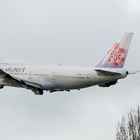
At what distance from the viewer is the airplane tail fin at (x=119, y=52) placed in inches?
7628

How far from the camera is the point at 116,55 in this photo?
194m

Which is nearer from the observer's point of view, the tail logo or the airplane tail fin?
the airplane tail fin

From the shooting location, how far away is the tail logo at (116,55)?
194 m

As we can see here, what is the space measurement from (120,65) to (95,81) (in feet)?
17.9

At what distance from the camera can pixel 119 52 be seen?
194 meters

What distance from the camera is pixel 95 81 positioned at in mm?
196375

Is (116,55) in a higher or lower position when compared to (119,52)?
lower

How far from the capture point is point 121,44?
636ft

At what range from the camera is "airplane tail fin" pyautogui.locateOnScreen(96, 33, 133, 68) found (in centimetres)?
19375

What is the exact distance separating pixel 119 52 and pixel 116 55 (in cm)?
73

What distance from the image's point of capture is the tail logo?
19388 cm

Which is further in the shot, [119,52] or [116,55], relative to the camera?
[116,55]

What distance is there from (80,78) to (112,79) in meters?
Result: 6.86

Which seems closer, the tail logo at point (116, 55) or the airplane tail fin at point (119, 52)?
the airplane tail fin at point (119, 52)
